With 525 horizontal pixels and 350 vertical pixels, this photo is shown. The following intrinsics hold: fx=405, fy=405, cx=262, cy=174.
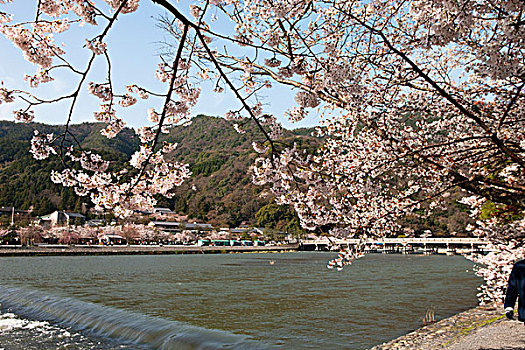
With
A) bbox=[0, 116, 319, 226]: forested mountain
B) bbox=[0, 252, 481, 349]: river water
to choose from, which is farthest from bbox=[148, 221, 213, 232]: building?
bbox=[0, 252, 481, 349]: river water

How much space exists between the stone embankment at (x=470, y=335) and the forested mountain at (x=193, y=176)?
56.5 m

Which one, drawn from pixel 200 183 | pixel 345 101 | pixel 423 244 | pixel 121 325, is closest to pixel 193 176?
pixel 200 183

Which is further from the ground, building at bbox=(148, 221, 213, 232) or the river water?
the river water

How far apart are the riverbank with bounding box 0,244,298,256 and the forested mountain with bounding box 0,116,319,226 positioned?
10.1 m

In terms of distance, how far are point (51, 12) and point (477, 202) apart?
6.47m

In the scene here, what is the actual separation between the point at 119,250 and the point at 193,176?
62.1 meters

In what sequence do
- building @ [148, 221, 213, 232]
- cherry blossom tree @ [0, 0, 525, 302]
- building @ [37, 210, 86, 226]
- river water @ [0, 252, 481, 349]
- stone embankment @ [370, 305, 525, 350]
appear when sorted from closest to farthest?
cherry blossom tree @ [0, 0, 525, 302] < stone embankment @ [370, 305, 525, 350] < river water @ [0, 252, 481, 349] < building @ [37, 210, 86, 226] < building @ [148, 221, 213, 232]

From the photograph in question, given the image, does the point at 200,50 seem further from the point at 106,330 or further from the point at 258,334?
the point at 106,330

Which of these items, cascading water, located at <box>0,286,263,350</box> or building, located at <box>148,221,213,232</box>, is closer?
cascading water, located at <box>0,286,263,350</box>

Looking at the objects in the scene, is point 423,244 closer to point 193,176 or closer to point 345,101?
point 193,176

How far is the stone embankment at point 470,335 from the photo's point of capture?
20.5 feet

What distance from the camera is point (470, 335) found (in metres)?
7.28

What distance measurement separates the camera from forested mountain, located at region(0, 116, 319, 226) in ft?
270

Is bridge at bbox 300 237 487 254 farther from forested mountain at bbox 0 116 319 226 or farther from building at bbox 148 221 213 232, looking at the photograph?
building at bbox 148 221 213 232
